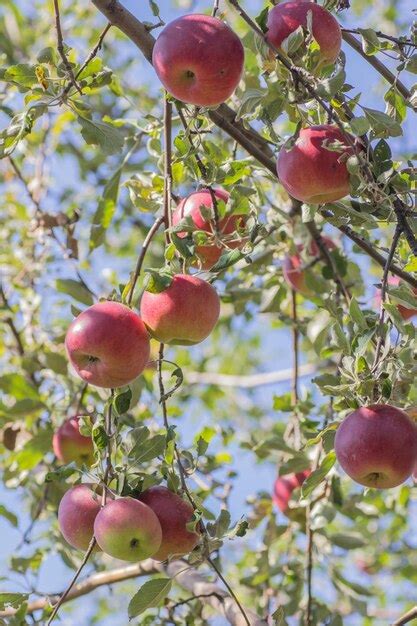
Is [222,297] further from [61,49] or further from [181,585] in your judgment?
[61,49]

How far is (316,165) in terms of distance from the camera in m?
1.26

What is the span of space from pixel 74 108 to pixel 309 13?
0.49 meters

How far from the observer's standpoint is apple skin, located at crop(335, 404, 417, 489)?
1.23m

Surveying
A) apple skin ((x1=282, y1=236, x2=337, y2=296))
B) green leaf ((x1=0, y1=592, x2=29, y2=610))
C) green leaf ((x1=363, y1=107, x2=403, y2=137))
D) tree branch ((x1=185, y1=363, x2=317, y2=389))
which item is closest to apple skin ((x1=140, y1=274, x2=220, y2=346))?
green leaf ((x1=363, y1=107, x2=403, y2=137))

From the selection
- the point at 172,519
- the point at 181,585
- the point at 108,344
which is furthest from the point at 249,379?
the point at 108,344

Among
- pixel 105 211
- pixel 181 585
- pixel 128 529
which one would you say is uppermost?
pixel 105 211

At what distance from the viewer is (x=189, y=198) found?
144 cm

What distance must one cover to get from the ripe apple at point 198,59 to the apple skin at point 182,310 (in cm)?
27

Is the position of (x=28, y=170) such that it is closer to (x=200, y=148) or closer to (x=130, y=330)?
(x=200, y=148)

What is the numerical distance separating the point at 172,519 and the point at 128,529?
0.43 feet

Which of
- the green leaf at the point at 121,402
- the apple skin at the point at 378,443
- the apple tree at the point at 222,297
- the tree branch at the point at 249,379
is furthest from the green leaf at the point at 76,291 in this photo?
the tree branch at the point at 249,379

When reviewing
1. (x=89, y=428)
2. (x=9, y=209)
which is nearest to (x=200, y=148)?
(x=89, y=428)

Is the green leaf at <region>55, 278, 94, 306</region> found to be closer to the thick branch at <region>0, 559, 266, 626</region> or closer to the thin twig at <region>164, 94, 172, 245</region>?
the thin twig at <region>164, 94, 172, 245</region>

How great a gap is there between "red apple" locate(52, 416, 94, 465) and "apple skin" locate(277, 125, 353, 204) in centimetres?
78
